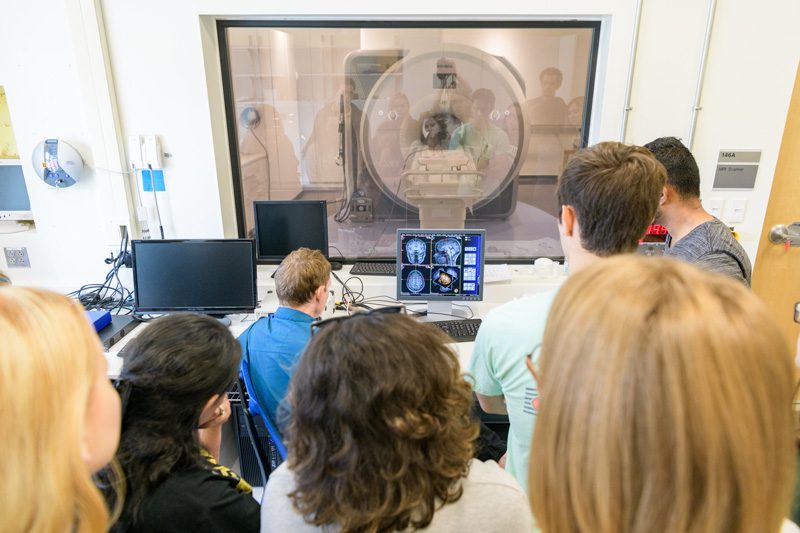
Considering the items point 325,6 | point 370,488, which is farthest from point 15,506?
point 325,6

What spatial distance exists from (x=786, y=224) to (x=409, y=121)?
7.00ft

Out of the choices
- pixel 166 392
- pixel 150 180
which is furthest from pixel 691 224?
pixel 150 180

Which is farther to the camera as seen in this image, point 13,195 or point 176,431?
point 13,195

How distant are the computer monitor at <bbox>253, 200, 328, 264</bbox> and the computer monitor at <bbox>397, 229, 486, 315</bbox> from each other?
523 millimetres

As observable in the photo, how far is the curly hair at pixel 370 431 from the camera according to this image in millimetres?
705

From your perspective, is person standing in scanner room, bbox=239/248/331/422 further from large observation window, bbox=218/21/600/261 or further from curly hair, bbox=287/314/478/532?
large observation window, bbox=218/21/600/261

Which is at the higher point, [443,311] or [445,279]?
[445,279]

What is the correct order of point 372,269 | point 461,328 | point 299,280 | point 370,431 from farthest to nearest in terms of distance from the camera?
point 372,269
point 461,328
point 299,280
point 370,431

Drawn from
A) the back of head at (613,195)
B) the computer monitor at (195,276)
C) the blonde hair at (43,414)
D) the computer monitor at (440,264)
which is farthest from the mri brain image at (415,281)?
the blonde hair at (43,414)

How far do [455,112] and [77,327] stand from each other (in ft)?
7.90

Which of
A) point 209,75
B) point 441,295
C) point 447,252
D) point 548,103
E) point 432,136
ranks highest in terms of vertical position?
point 209,75

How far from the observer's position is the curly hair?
705 millimetres

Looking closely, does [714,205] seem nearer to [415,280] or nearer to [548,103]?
[548,103]

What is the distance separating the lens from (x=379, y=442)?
71cm
